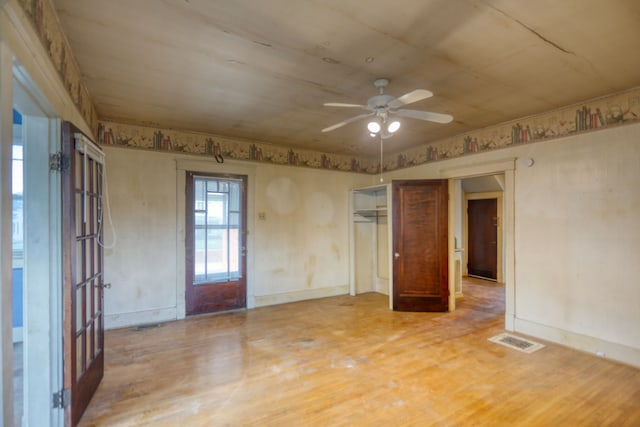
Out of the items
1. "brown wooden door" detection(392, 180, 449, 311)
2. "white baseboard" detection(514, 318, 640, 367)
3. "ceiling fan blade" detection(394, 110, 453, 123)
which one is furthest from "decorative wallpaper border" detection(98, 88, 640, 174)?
"white baseboard" detection(514, 318, 640, 367)

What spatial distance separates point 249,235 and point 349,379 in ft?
9.52

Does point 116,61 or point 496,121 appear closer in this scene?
point 116,61

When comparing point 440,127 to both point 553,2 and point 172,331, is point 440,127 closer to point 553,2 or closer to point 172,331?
point 553,2

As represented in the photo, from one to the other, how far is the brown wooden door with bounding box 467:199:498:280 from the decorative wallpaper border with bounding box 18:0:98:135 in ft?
26.7

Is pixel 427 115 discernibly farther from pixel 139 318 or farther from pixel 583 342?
pixel 139 318

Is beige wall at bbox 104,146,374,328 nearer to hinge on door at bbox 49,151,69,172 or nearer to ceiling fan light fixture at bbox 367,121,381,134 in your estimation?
hinge on door at bbox 49,151,69,172

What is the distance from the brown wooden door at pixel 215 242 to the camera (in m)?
4.70

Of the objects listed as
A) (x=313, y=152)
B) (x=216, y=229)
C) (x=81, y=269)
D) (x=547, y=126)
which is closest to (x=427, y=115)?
(x=547, y=126)

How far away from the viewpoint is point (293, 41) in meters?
2.32

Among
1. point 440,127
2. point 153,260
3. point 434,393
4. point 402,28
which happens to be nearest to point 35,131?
point 402,28

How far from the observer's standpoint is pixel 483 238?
314 inches

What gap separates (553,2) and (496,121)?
2429mm

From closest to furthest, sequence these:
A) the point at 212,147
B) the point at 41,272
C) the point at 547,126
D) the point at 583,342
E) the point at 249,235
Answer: the point at 41,272
the point at 583,342
the point at 547,126
the point at 212,147
the point at 249,235

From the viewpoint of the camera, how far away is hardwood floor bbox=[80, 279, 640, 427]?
2348mm
